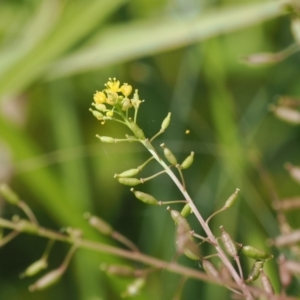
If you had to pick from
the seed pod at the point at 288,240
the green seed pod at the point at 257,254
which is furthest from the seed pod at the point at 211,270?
the seed pod at the point at 288,240

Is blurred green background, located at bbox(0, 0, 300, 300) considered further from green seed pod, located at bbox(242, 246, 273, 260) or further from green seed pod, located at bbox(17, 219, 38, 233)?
green seed pod, located at bbox(242, 246, 273, 260)

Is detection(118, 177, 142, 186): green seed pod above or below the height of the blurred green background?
above

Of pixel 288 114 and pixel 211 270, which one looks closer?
pixel 211 270

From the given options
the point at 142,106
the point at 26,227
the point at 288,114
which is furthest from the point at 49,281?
the point at 142,106

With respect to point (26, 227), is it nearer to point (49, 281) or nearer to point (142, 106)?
point (49, 281)

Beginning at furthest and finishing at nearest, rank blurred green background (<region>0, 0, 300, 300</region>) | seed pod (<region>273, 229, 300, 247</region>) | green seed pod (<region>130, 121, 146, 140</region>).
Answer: blurred green background (<region>0, 0, 300, 300</region>) → seed pod (<region>273, 229, 300, 247</region>) → green seed pod (<region>130, 121, 146, 140</region>)

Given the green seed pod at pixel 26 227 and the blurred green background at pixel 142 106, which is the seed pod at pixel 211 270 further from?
the blurred green background at pixel 142 106

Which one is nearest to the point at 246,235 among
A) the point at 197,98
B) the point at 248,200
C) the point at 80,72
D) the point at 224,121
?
the point at 248,200

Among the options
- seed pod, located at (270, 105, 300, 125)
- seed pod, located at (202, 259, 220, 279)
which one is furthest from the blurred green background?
seed pod, located at (202, 259, 220, 279)

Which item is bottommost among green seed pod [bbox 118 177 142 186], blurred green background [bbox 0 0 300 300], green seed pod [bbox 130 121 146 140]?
blurred green background [bbox 0 0 300 300]

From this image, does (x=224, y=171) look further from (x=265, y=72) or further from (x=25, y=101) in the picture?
(x=25, y=101)
